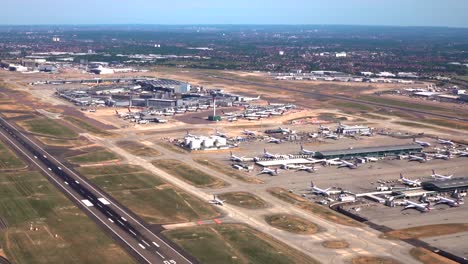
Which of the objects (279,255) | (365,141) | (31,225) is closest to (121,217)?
(31,225)

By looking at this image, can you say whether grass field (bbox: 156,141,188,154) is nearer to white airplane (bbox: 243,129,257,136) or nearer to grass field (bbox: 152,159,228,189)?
grass field (bbox: 152,159,228,189)

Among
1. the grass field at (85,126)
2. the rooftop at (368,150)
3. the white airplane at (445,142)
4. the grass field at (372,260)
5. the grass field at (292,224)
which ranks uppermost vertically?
the grass field at (372,260)

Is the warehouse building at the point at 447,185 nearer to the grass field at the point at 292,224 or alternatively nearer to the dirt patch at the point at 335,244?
the grass field at the point at 292,224

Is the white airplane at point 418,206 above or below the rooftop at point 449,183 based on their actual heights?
below

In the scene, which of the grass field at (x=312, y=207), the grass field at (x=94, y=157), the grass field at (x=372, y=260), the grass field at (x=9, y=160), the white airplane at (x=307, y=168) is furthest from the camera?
the grass field at (x=94, y=157)

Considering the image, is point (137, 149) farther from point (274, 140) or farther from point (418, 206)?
point (418, 206)

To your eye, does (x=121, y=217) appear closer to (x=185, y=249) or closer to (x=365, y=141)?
(x=185, y=249)

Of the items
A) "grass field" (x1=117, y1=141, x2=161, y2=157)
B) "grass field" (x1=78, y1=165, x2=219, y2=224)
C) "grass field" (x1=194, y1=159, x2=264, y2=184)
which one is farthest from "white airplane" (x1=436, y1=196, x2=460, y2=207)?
"grass field" (x1=117, y1=141, x2=161, y2=157)


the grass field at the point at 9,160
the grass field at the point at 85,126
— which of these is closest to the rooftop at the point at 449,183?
the grass field at the point at 9,160
